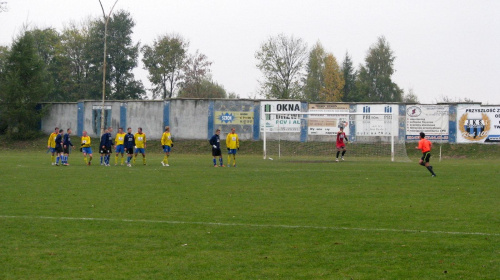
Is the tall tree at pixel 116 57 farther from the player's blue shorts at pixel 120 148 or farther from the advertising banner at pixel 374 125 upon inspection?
the player's blue shorts at pixel 120 148

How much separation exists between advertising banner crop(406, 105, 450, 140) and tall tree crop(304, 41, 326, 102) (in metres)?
40.9

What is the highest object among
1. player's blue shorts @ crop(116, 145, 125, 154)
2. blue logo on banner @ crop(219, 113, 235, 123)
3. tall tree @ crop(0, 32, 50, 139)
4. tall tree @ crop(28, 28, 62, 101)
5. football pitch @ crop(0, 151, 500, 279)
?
tall tree @ crop(28, 28, 62, 101)

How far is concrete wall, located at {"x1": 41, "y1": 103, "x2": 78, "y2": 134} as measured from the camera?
58031 mm

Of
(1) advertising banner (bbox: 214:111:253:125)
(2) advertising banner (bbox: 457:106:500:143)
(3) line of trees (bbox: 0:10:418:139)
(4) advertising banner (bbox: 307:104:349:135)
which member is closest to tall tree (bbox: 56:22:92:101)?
(3) line of trees (bbox: 0:10:418:139)

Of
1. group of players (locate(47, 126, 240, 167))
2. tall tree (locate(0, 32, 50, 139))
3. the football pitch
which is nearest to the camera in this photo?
the football pitch

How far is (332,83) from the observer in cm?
9044

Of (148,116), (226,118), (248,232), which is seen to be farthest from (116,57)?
(248,232)

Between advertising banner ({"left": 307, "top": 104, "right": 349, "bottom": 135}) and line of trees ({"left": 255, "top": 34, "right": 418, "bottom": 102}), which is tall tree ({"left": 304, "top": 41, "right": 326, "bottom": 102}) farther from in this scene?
advertising banner ({"left": 307, "top": 104, "right": 349, "bottom": 135})

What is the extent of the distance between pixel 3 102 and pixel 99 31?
888 inches

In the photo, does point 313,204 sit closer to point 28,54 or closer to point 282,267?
point 282,267

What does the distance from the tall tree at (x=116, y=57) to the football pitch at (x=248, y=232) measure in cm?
6034

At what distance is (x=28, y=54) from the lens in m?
57.7

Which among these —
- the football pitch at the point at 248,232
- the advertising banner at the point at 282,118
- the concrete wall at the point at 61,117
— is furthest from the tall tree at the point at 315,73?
the football pitch at the point at 248,232

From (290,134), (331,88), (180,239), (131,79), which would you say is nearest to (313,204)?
(180,239)
